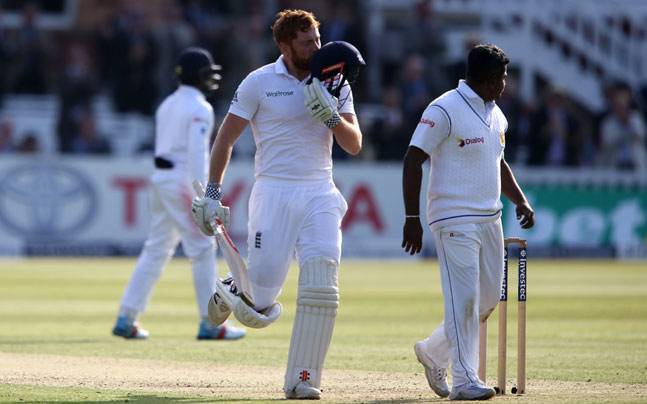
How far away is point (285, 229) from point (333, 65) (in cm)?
94

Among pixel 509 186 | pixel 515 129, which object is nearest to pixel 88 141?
pixel 515 129

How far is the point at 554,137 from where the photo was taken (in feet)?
84.4

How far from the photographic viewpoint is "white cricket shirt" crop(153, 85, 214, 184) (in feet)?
38.4

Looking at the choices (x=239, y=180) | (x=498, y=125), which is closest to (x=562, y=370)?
(x=498, y=125)

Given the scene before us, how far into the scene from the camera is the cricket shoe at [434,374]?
8.04m

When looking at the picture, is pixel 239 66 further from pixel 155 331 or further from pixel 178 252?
pixel 155 331

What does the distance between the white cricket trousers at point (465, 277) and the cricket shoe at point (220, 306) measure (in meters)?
1.20

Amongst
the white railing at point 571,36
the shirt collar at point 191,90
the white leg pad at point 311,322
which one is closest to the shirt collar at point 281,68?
the white leg pad at point 311,322

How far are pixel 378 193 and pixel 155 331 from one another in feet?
38.9

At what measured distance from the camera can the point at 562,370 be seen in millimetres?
9469

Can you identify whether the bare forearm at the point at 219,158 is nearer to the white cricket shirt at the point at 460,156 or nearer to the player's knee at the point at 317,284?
the player's knee at the point at 317,284

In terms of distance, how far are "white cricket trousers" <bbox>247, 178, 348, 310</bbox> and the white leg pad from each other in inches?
4.1

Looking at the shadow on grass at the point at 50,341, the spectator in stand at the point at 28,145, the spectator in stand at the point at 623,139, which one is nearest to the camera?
the shadow on grass at the point at 50,341

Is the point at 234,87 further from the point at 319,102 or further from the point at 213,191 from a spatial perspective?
the point at 319,102
